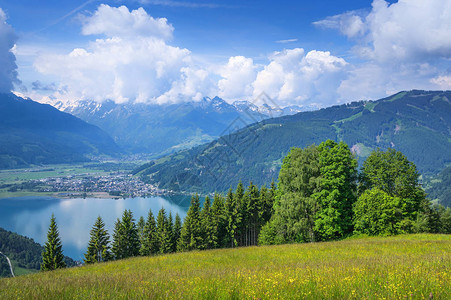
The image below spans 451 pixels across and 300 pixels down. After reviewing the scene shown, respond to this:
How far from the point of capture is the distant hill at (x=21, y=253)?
391ft

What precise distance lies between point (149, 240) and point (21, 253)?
109 metres

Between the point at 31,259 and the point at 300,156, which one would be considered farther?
the point at 31,259

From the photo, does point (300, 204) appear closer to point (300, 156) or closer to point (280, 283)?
point (300, 156)

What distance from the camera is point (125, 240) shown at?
51.7 metres

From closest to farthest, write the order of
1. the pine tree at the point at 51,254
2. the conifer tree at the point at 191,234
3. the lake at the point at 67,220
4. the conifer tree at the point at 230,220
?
the pine tree at the point at 51,254 < the conifer tree at the point at 191,234 < the conifer tree at the point at 230,220 < the lake at the point at 67,220

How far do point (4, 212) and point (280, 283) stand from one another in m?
244

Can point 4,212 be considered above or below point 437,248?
below

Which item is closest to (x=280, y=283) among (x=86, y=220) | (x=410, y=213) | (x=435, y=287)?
(x=435, y=287)

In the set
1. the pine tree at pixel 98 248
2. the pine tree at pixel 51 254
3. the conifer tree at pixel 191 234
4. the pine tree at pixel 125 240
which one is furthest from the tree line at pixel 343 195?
the pine tree at pixel 51 254

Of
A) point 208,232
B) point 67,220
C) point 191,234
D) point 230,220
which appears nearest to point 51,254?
point 191,234

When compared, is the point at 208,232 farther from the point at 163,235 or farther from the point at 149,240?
the point at 149,240

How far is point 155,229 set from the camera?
54312 millimetres

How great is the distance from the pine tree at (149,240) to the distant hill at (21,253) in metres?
94.9

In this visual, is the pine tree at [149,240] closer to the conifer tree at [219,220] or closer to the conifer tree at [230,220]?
the conifer tree at [219,220]
